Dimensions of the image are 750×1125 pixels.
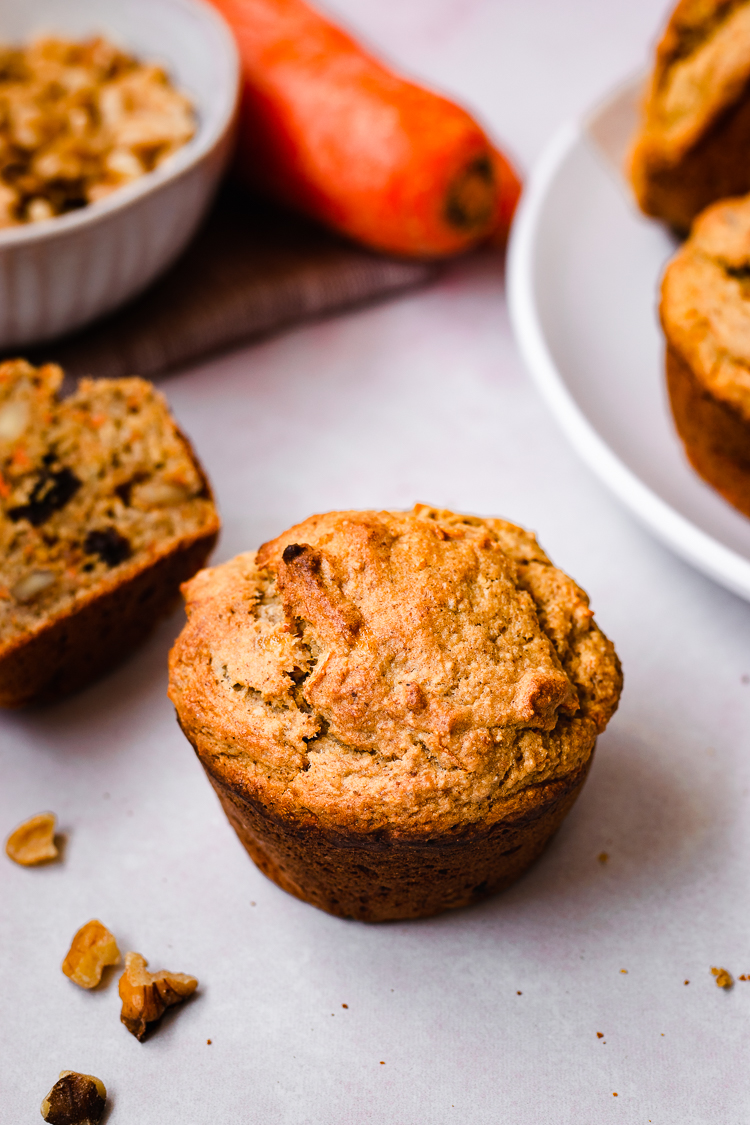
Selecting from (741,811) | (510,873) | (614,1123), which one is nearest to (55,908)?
(510,873)

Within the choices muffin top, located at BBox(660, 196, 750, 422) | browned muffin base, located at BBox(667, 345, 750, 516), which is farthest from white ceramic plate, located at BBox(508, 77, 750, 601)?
muffin top, located at BBox(660, 196, 750, 422)

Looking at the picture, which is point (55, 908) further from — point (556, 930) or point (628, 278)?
point (628, 278)

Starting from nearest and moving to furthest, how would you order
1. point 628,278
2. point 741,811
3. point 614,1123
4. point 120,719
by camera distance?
point 614,1123
point 741,811
point 120,719
point 628,278

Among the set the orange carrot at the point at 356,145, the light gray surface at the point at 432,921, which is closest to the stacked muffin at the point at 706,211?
the light gray surface at the point at 432,921

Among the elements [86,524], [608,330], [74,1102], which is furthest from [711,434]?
[74,1102]

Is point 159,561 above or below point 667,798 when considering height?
below

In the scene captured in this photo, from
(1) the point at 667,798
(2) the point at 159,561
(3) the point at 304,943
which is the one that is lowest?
(3) the point at 304,943

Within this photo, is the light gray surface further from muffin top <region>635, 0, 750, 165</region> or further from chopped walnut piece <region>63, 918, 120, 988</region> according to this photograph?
muffin top <region>635, 0, 750, 165</region>
